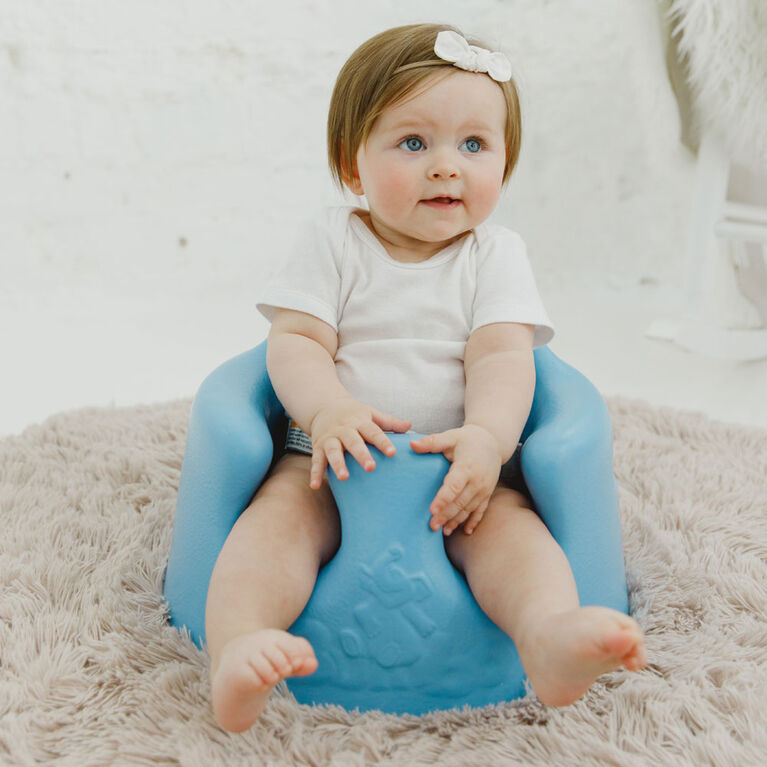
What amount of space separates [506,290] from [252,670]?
1.66 ft

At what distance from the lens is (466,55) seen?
3.17 ft

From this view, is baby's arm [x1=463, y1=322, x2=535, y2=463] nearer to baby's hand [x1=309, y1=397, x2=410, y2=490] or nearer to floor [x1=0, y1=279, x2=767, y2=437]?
baby's hand [x1=309, y1=397, x2=410, y2=490]

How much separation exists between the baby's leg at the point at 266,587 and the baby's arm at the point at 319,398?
0.05 metres

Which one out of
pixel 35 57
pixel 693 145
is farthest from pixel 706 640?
pixel 35 57

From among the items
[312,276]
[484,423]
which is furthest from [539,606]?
[312,276]

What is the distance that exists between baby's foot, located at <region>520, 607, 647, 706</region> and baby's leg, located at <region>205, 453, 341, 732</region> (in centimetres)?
17

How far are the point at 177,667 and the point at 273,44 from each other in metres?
1.83

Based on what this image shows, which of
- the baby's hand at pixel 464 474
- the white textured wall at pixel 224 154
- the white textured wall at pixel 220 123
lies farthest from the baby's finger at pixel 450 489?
the white textured wall at pixel 220 123

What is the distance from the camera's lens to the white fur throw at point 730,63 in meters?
1.66

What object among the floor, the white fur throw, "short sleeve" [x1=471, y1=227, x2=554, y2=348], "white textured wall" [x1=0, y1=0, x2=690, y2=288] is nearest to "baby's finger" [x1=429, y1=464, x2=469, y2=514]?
"short sleeve" [x1=471, y1=227, x2=554, y2=348]

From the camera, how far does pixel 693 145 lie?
192 centimetres

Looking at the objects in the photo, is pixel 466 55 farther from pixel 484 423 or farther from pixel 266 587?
pixel 266 587

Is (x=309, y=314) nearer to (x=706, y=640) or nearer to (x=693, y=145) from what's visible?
(x=706, y=640)

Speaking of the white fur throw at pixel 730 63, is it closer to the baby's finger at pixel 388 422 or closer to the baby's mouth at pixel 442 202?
the baby's mouth at pixel 442 202
